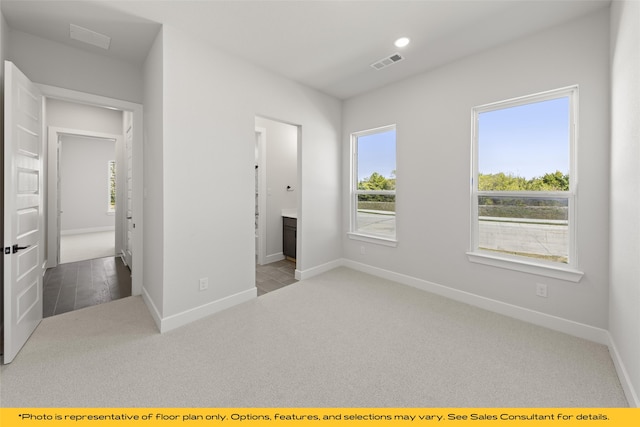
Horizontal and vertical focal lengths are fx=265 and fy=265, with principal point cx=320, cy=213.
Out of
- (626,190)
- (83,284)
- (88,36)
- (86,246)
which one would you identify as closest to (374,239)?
(626,190)

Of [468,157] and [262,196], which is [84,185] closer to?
[262,196]

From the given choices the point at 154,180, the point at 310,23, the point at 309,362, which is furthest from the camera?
the point at 154,180

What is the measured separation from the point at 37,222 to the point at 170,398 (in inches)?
86.0

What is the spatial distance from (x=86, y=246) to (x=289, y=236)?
486 centimetres

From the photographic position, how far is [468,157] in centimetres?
300

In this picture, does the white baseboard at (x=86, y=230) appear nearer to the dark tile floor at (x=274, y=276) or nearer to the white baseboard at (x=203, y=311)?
the dark tile floor at (x=274, y=276)

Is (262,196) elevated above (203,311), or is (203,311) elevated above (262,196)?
(262,196)

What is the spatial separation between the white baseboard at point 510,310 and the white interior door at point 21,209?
3.76 meters

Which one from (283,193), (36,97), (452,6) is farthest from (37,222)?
(452,6)

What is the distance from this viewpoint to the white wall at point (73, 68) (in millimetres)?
2493

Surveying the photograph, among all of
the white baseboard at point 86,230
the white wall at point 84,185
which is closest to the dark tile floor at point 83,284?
the white baseboard at point 86,230

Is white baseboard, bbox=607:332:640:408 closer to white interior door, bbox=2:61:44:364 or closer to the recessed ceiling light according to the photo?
the recessed ceiling light

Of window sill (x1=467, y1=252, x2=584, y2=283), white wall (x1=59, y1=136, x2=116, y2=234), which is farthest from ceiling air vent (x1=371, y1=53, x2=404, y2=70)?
white wall (x1=59, y1=136, x2=116, y2=234)
